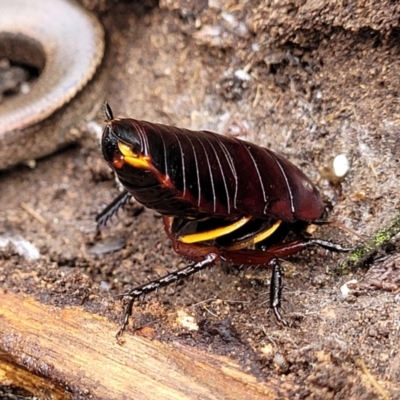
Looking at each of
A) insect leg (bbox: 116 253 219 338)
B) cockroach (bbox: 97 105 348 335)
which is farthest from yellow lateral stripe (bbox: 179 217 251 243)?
insect leg (bbox: 116 253 219 338)

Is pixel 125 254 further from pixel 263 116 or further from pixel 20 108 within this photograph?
pixel 20 108

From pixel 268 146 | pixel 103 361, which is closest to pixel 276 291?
pixel 103 361

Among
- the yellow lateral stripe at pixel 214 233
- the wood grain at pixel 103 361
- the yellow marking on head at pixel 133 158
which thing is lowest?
the wood grain at pixel 103 361

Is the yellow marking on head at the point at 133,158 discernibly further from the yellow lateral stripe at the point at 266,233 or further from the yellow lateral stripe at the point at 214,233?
the yellow lateral stripe at the point at 266,233

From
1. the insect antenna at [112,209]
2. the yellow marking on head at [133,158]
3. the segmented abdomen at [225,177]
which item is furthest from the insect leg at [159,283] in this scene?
the insect antenna at [112,209]

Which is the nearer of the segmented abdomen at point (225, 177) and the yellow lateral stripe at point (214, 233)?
the segmented abdomen at point (225, 177)

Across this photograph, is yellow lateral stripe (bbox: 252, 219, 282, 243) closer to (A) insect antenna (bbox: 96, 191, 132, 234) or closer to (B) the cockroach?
(B) the cockroach

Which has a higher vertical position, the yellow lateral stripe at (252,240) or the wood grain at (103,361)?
the yellow lateral stripe at (252,240)
